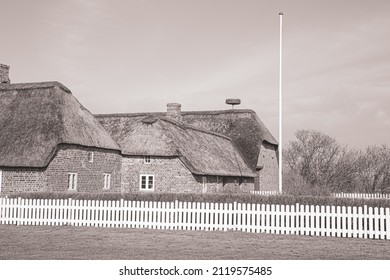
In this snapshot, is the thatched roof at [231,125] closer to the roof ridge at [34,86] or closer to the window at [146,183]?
the window at [146,183]

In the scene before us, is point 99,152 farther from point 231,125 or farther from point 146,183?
point 231,125

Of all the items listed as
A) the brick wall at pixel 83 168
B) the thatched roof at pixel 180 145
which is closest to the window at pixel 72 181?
the brick wall at pixel 83 168

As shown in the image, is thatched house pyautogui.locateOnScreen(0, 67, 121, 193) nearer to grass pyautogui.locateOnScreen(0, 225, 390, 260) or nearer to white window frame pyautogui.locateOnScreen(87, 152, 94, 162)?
white window frame pyautogui.locateOnScreen(87, 152, 94, 162)

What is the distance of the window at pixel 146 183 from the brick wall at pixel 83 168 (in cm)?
154

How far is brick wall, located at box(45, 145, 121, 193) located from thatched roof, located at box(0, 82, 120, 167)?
541mm

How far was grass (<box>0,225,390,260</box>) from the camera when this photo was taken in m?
12.6

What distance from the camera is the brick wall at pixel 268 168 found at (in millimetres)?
43688

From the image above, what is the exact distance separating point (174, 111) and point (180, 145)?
23.7 feet

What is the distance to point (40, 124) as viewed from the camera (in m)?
28.2

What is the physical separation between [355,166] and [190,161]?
2856 centimetres

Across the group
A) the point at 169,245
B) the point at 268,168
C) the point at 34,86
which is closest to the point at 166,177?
the point at 34,86
